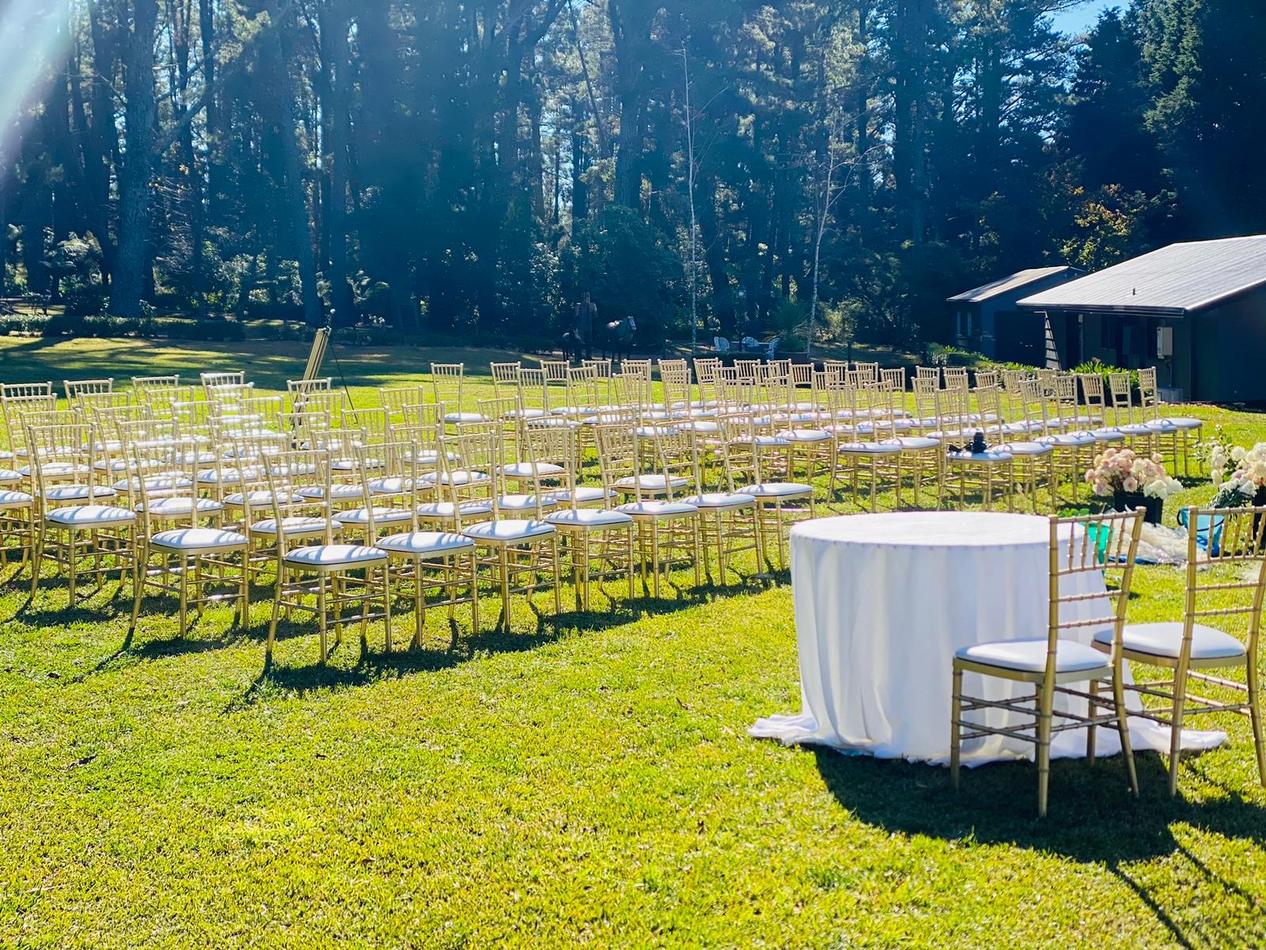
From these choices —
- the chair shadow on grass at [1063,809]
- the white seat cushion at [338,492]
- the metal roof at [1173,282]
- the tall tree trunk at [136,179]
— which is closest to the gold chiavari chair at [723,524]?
the white seat cushion at [338,492]

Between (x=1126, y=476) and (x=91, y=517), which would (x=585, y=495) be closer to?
(x=91, y=517)

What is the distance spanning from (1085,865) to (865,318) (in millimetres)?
44122

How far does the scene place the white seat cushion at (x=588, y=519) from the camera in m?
8.86

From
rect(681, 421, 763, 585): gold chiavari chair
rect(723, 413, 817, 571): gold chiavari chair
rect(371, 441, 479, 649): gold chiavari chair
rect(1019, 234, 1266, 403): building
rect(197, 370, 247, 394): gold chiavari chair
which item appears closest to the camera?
rect(371, 441, 479, 649): gold chiavari chair

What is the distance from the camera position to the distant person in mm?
40875

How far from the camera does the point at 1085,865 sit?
15.1 feet

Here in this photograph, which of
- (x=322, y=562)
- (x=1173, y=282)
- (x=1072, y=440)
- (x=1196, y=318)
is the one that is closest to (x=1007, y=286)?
(x=1173, y=282)

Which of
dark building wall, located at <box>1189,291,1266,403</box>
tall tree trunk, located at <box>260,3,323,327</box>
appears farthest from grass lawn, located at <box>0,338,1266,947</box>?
tall tree trunk, located at <box>260,3,323,327</box>

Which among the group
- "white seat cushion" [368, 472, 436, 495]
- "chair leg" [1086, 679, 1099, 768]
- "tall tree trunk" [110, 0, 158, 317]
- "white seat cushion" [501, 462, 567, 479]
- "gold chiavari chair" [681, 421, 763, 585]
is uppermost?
"tall tree trunk" [110, 0, 158, 317]

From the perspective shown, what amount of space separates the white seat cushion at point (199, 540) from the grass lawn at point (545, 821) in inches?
28.9

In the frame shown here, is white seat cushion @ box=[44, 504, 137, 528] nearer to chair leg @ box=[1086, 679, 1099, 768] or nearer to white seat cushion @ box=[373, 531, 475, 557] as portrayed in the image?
white seat cushion @ box=[373, 531, 475, 557]

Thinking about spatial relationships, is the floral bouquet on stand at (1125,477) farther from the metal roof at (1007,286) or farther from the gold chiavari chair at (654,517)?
the metal roof at (1007,286)

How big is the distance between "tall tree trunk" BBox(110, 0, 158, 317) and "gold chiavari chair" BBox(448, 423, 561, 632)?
33.0m

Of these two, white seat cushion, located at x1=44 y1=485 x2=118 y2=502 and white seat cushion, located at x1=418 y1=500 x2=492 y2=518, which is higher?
white seat cushion, located at x1=44 y1=485 x2=118 y2=502
